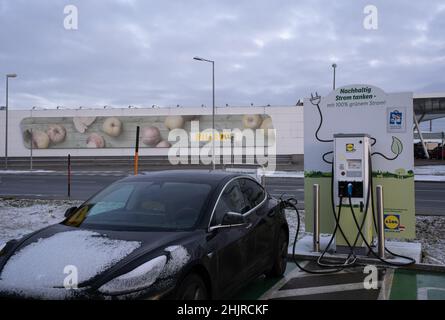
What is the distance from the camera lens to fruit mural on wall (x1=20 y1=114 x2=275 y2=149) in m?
48.3

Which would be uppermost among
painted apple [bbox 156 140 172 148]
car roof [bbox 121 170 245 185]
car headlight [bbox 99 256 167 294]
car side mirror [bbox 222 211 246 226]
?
painted apple [bbox 156 140 172 148]

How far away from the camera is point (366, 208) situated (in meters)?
7.19

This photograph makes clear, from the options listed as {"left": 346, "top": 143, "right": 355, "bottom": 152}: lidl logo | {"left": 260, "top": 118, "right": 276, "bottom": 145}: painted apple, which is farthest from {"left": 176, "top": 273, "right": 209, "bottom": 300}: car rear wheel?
{"left": 260, "top": 118, "right": 276, "bottom": 145}: painted apple

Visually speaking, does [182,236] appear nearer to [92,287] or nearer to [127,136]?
[92,287]

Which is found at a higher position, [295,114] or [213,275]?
[295,114]

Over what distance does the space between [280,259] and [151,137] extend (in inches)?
1728

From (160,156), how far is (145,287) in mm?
46099

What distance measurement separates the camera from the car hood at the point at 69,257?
11.8ft

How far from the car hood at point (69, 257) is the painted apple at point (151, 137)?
45278mm

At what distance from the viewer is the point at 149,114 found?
162 ft

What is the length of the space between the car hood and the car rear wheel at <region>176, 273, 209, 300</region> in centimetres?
33

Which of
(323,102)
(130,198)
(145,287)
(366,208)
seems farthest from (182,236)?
(323,102)

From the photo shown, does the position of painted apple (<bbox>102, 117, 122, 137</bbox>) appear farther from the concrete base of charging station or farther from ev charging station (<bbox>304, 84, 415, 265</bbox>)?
ev charging station (<bbox>304, 84, 415, 265</bbox>)
